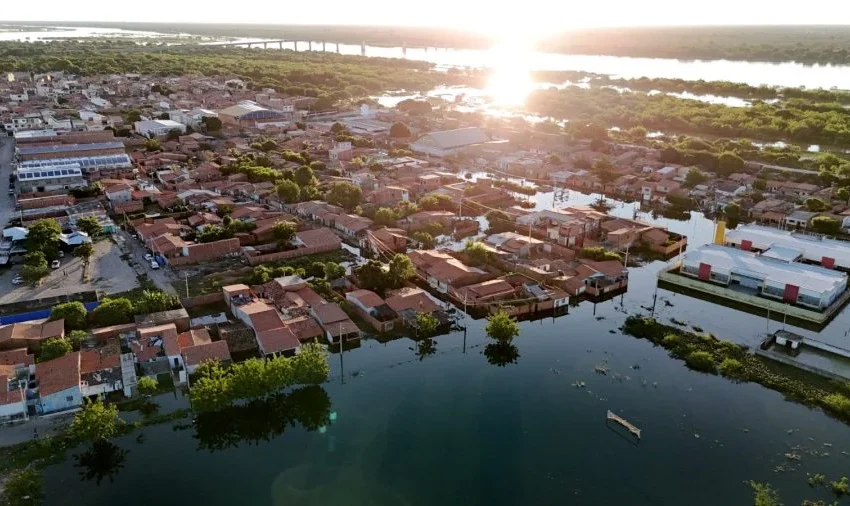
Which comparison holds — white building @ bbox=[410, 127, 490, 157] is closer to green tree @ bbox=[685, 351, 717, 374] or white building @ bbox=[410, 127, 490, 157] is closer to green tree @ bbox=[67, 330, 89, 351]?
green tree @ bbox=[685, 351, 717, 374]

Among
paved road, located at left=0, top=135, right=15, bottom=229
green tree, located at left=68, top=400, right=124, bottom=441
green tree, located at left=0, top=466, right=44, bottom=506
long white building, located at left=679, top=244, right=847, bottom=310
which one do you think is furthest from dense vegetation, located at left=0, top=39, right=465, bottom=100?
green tree, located at left=0, top=466, right=44, bottom=506

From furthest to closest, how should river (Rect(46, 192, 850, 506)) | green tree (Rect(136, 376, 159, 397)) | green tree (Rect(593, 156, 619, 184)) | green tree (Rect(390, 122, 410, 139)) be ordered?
1. green tree (Rect(390, 122, 410, 139))
2. green tree (Rect(593, 156, 619, 184))
3. green tree (Rect(136, 376, 159, 397))
4. river (Rect(46, 192, 850, 506))

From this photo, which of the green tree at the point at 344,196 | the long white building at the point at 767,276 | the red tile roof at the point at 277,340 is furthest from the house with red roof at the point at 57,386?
the long white building at the point at 767,276

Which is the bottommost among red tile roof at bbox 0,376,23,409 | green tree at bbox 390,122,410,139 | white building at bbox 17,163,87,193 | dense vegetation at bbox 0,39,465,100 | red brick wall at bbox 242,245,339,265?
red tile roof at bbox 0,376,23,409

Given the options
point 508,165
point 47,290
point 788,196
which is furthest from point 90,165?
point 788,196

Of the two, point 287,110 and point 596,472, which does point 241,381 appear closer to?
point 596,472

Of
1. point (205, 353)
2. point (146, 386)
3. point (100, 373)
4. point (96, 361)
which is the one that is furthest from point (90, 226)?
point (146, 386)

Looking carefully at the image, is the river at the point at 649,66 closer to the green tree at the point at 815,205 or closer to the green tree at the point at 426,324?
the green tree at the point at 815,205
